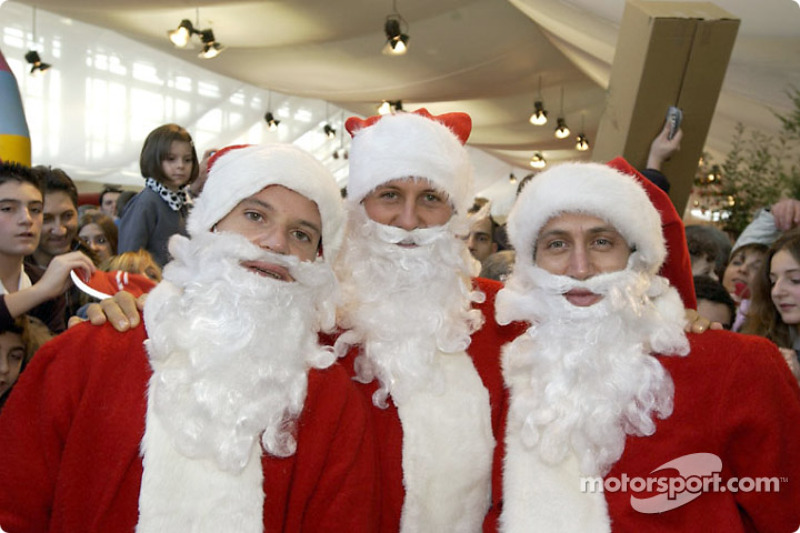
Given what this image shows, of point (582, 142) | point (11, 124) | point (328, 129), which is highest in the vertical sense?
point (582, 142)

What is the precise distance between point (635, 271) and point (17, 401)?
1.77m

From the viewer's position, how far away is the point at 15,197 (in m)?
2.97

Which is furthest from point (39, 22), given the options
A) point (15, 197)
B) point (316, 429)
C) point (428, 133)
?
point (316, 429)

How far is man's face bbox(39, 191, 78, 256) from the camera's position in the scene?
148 inches

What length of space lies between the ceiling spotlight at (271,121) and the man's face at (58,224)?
9364 mm

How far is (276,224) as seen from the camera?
7.11 feet

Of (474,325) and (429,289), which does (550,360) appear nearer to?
(474,325)

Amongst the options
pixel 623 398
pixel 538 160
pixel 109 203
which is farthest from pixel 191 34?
pixel 538 160

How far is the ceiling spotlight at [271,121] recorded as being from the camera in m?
13.0

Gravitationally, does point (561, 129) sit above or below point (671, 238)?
above

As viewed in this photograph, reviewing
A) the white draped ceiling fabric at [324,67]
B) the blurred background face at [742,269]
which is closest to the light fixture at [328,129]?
the white draped ceiling fabric at [324,67]

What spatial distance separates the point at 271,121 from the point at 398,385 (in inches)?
448

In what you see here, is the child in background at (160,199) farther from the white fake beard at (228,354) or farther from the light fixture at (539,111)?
the light fixture at (539,111)

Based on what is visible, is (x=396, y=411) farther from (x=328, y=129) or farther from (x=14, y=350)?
(x=328, y=129)
